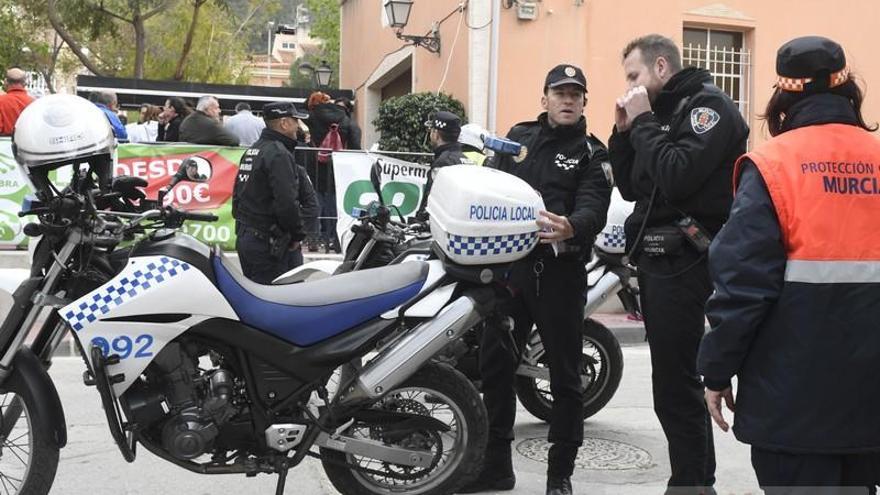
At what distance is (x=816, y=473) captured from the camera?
2.53 m

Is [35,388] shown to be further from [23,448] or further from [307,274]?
[307,274]

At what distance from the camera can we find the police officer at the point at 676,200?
3.53 meters

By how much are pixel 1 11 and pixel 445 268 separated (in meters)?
27.5

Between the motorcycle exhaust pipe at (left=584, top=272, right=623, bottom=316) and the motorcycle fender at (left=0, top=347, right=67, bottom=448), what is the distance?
10.0 feet

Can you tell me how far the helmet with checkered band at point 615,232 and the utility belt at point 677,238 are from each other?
5.93 ft

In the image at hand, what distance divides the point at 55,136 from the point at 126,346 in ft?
2.84

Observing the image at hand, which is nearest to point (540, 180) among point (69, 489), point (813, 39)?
point (813, 39)

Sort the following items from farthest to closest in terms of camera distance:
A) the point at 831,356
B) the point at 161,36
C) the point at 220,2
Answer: the point at 161,36 < the point at 220,2 < the point at 831,356

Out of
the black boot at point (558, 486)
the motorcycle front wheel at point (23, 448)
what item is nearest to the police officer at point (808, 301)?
the black boot at point (558, 486)

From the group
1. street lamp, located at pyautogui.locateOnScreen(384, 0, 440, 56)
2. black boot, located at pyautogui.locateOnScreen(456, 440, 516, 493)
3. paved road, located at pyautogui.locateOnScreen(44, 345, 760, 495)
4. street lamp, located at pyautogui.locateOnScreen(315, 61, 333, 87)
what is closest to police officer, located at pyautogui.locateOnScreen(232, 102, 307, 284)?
paved road, located at pyautogui.locateOnScreen(44, 345, 760, 495)

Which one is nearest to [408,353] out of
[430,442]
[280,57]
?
[430,442]

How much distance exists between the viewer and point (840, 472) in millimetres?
2557

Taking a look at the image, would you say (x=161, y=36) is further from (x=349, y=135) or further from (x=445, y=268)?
(x=445, y=268)

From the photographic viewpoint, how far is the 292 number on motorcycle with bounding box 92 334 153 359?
341 cm
